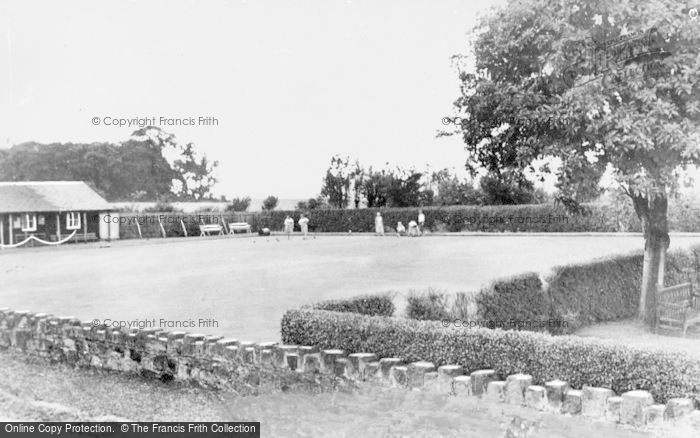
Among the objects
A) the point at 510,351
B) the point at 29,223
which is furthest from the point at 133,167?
the point at 510,351

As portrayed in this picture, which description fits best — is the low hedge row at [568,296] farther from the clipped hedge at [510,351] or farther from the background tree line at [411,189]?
the background tree line at [411,189]

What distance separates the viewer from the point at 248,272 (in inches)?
779

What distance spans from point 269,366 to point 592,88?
5918 millimetres

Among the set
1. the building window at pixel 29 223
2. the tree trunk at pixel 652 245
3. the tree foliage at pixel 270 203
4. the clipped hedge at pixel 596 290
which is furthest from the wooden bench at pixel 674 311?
the tree foliage at pixel 270 203

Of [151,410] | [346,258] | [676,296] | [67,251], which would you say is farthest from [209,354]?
[67,251]

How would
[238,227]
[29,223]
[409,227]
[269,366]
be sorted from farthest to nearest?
[238,227] → [409,227] → [29,223] → [269,366]

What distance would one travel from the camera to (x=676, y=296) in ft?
38.4

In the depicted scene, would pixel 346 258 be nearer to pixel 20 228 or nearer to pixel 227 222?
pixel 20 228

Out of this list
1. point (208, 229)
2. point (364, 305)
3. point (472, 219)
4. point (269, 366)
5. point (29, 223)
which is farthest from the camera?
point (208, 229)

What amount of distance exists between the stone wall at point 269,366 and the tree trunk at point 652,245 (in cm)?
674

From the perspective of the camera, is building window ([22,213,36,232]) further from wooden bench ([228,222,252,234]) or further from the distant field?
wooden bench ([228,222,252,234])

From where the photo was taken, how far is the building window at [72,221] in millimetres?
32125

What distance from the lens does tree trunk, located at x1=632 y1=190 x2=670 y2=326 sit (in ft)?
39.5

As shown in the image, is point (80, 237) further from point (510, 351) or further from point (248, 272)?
point (510, 351)
